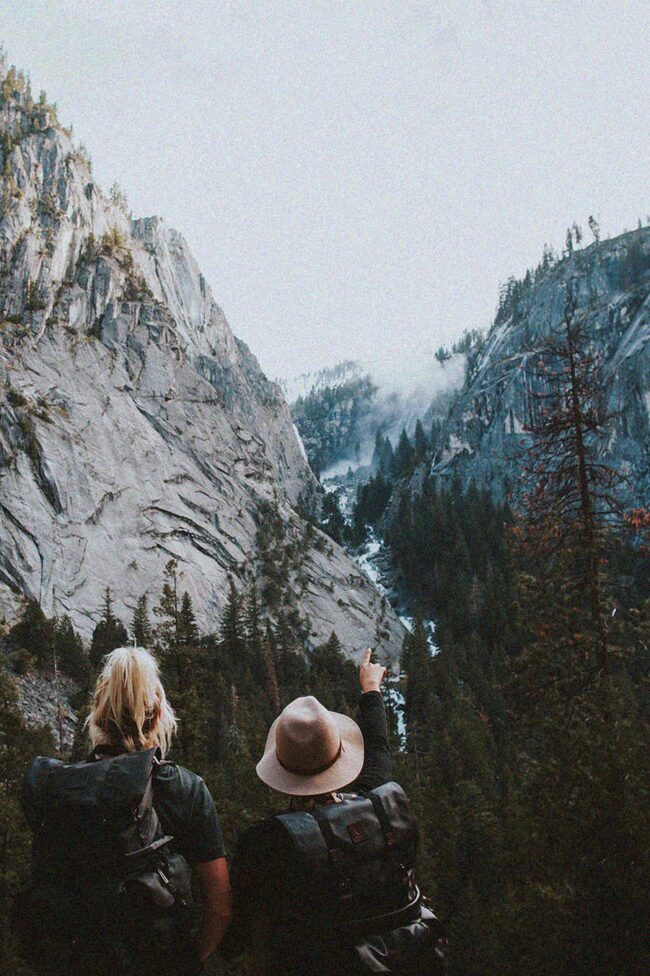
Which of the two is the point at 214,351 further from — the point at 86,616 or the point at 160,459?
the point at 86,616

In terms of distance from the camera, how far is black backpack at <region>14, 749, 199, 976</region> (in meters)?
2.91

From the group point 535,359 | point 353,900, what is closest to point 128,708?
point 353,900

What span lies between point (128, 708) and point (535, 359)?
114775 mm

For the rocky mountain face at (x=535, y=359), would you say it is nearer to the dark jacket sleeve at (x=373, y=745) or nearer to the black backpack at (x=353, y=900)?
the dark jacket sleeve at (x=373, y=745)

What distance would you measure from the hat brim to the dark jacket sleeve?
24 centimetres

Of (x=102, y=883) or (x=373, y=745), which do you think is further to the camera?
(x=373, y=745)

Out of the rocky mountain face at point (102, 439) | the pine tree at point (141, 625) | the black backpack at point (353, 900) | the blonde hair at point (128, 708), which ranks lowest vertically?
the black backpack at point (353, 900)

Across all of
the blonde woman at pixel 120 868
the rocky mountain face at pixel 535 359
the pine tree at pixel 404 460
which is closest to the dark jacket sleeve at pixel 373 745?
the blonde woman at pixel 120 868

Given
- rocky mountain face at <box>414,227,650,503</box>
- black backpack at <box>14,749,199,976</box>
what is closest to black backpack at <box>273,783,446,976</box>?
black backpack at <box>14,749,199,976</box>

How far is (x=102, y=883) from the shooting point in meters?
2.94

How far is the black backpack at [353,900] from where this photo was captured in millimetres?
2895

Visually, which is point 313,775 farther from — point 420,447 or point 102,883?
point 420,447

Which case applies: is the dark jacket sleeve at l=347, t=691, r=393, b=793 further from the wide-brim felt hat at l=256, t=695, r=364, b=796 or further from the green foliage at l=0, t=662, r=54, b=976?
the green foliage at l=0, t=662, r=54, b=976

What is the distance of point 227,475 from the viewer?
105438mm
